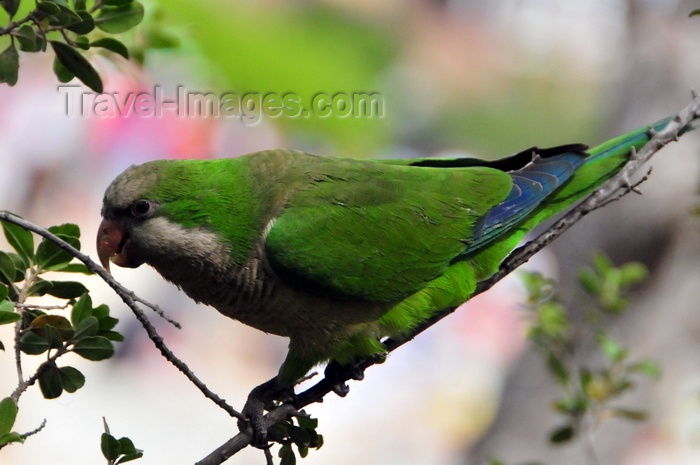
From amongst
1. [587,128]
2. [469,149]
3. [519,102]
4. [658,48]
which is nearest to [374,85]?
[469,149]

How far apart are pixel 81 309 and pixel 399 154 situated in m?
6.58

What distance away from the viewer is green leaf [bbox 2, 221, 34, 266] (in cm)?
169

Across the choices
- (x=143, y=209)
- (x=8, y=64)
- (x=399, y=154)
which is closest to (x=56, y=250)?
(x=8, y=64)

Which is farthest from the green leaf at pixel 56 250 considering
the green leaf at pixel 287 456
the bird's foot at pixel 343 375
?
the bird's foot at pixel 343 375

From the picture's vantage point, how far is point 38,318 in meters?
1.67

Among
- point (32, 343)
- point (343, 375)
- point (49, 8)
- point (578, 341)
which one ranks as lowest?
point (32, 343)

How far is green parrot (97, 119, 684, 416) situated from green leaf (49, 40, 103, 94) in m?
0.67

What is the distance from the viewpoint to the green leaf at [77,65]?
5.67 ft

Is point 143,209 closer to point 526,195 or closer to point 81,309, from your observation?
point 81,309

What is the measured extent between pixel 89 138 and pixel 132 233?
3893mm

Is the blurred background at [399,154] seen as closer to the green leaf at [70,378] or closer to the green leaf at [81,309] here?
the green leaf at [81,309]

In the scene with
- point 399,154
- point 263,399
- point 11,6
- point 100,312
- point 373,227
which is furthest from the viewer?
point 399,154

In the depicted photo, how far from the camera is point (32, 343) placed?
168cm

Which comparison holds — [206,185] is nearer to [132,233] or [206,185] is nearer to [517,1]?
[132,233]
